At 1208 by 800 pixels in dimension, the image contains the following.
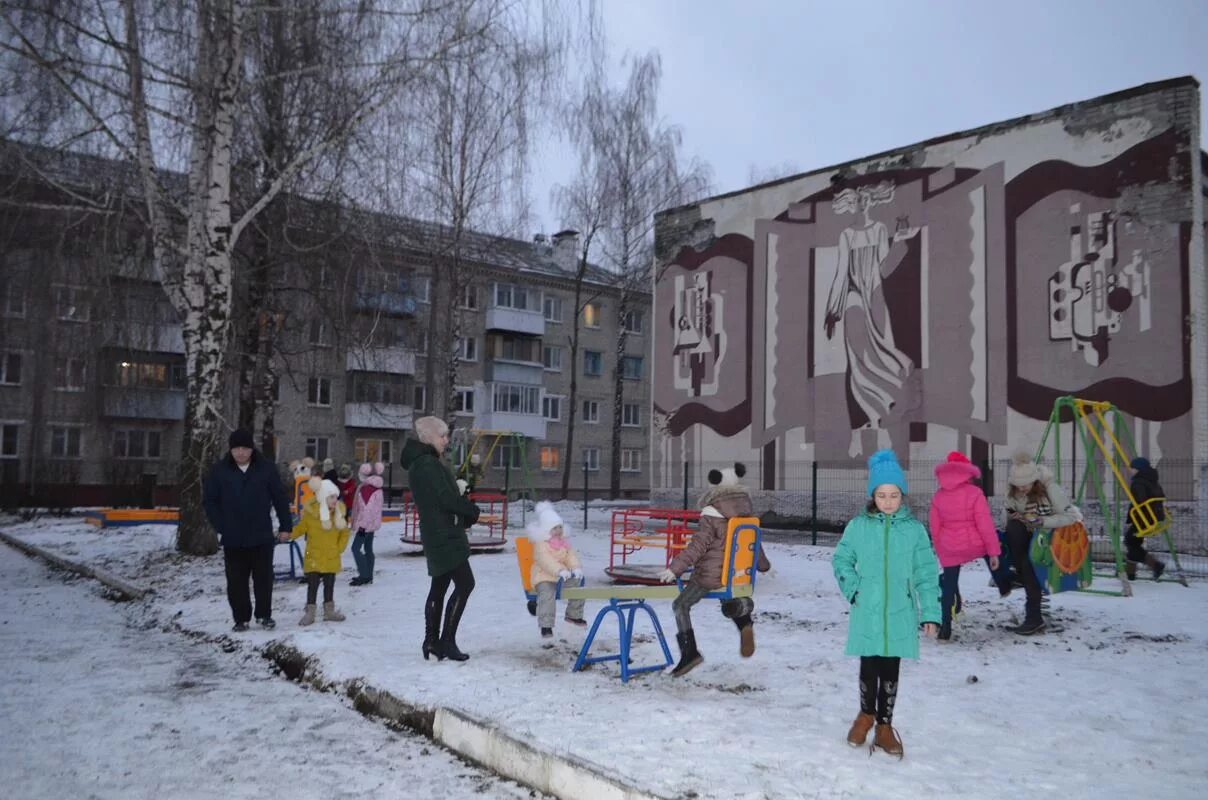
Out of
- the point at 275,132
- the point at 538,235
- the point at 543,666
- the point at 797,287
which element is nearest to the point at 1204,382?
the point at 797,287

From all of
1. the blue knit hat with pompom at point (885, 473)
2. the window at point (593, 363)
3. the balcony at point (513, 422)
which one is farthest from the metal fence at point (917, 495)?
the window at point (593, 363)

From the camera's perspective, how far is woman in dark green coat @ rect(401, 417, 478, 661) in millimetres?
7758

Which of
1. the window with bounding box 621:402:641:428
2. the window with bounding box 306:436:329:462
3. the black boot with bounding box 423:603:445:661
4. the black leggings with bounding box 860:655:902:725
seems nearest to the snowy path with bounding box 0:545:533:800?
the black boot with bounding box 423:603:445:661

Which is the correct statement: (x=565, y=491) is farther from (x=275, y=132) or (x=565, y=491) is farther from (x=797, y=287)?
(x=275, y=132)

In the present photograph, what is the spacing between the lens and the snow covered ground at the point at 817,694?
4.91m

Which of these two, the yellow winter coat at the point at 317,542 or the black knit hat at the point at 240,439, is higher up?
the black knit hat at the point at 240,439

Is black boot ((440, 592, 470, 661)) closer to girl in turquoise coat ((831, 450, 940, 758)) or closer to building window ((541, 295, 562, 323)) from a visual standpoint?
girl in turquoise coat ((831, 450, 940, 758))

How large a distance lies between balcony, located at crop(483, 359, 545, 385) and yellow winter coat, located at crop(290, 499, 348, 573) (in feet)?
133

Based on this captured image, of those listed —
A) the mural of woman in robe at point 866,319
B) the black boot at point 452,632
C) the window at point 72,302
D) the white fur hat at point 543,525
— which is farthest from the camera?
the mural of woman in robe at point 866,319

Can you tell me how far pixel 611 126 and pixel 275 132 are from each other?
72.8 ft

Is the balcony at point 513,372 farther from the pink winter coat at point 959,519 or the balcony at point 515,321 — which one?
the pink winter coat at point 959,519

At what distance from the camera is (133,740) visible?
5.70 m

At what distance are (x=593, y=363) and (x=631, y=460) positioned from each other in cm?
581

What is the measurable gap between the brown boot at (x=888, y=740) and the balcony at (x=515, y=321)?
150ft
